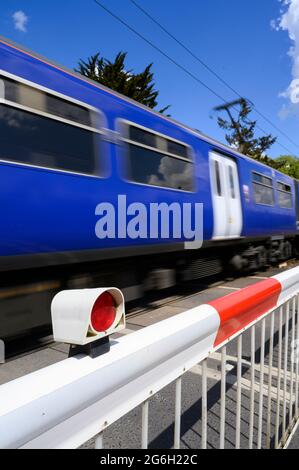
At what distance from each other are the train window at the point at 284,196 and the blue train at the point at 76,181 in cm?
509

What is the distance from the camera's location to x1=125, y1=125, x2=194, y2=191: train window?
5320mm

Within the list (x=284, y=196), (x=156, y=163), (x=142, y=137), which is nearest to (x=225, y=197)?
(x=156, y=163)

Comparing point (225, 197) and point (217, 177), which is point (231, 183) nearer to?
point (225, 197)

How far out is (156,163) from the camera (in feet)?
19.0

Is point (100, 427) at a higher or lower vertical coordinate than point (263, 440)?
higher

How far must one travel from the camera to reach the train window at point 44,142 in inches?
145

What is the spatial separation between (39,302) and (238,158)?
6269 mm

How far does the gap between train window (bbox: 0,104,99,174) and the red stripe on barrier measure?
271 cm

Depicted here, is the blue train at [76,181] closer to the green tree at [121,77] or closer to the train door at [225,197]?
the train door at [225,197]

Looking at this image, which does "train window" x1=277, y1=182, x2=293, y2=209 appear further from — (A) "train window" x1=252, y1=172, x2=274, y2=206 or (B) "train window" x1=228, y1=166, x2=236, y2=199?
(B) "train window" x1=228, y1=166, x2=236, y2=199

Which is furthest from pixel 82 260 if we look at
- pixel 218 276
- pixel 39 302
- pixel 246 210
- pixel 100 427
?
pixel 218 276

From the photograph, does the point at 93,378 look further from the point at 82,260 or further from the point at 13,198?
the point at 82,260

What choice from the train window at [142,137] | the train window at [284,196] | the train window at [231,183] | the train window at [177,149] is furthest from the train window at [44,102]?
the train window at [284,196]
